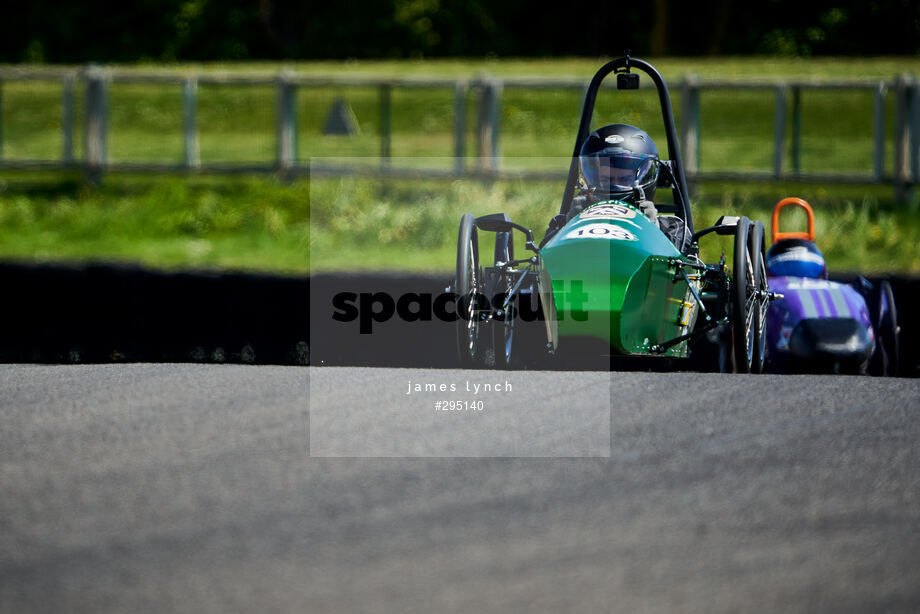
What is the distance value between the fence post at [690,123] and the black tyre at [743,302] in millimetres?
13293

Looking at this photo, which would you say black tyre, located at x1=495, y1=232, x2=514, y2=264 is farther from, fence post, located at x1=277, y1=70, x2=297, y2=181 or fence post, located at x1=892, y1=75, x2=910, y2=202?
fence post, located at x1=277, y1=70, x2=297, y2=181

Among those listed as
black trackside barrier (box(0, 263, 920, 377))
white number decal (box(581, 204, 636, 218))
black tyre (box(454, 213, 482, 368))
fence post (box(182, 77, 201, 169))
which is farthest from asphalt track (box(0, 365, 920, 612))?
fence post (box(182, 77, 201, 169))

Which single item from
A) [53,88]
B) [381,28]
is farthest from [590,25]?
[53,88]

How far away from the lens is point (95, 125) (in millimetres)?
22516

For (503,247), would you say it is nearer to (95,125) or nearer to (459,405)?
(459,405)

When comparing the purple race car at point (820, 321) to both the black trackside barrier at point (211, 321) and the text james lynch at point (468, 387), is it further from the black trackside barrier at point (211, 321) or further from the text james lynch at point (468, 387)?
the black trackside barrier at point (211, 321)

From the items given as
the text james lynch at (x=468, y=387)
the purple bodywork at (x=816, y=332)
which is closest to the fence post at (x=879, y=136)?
the purple bodywork at (x=816, y=332)

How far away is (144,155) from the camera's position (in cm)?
3020

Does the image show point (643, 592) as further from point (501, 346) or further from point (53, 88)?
point (53, 88)

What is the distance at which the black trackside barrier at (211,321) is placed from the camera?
41.2 ft

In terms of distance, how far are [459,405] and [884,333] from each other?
4.02m

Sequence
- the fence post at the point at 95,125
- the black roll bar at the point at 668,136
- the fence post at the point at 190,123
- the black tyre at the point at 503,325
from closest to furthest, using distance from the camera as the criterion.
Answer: the black tyre at the point at 503,325 < the black roll bar at the point at 668,136 < the fence post at the point at 190,123 < the fence post at the point at 95,125

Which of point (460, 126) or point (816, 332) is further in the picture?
point (460, 126)

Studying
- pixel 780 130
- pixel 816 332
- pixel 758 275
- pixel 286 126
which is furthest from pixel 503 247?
pixel 286 126
